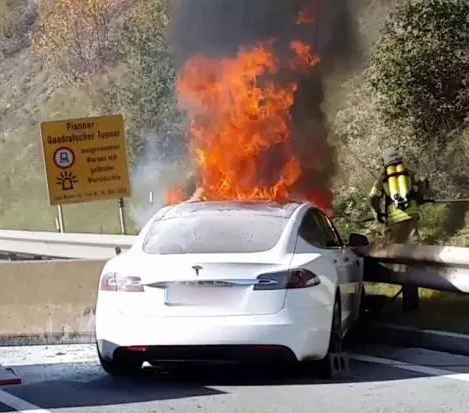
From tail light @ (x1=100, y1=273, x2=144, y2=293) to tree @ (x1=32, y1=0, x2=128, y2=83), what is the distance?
3007 centimetres

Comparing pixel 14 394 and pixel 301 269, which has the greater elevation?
pixel 301 269

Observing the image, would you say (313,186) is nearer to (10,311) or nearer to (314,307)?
(10,311)

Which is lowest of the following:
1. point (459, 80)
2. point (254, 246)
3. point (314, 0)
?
point (254, 246)

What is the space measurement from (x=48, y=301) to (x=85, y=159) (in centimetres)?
563

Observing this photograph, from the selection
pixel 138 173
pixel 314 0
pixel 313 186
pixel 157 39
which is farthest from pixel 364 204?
pixel 157 39

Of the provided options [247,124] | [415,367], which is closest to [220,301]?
[415,367]

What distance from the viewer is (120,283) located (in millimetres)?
7340

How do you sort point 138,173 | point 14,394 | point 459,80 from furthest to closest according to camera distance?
point 138,173, point 459,80, point 14,394

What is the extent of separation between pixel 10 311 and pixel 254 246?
3.27 m

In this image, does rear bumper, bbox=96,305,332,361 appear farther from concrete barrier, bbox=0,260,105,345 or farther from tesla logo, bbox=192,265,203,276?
concrete barrier, bbox=0,260,105,345

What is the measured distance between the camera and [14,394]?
23.5ft

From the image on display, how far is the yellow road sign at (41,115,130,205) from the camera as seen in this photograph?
49.1ft

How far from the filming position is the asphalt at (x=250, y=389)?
6574mm

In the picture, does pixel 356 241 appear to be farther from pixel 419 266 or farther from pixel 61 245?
pixel 61 245
